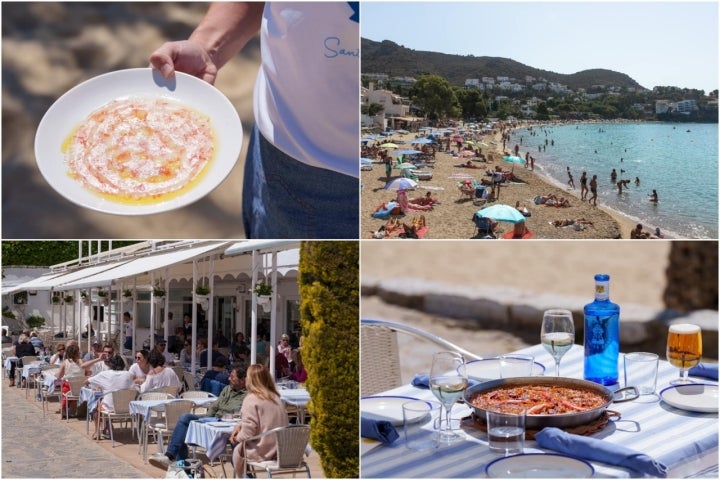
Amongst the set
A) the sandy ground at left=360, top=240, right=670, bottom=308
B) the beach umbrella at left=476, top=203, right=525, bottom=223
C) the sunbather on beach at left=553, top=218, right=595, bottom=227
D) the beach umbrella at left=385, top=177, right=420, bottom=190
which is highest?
the beach umbrella at left=385, top=177, right=420, bottom=190

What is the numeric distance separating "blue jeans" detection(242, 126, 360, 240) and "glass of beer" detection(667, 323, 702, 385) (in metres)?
1.74

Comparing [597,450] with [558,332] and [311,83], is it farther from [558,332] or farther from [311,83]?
[311,83]

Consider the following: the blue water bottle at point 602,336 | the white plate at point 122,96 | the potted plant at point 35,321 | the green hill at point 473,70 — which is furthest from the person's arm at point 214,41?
the blue water bottle at point 602,336

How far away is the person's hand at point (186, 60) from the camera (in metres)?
3.39

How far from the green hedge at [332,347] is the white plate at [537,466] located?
2.03 meters

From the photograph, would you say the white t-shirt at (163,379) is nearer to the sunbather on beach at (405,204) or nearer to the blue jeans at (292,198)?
the blue jeans at (292,198)

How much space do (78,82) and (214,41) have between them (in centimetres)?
75

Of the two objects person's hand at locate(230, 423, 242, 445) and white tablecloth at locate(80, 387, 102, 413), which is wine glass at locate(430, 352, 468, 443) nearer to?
person's hand at locate(230, 423, 242, 445)

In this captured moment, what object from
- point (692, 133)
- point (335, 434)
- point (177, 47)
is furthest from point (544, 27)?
point (335, 434)

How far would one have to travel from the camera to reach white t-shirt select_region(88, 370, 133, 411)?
4.04 m

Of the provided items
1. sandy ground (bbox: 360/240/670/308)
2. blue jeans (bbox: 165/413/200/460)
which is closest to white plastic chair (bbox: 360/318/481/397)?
blue jeans (bbox: 165/413/200/460)

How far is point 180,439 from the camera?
3.87 m

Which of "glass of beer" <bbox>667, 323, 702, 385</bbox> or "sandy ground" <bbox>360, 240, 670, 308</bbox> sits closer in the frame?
"glass of beer" <bbox>667, 323, 702, 385</bbox>

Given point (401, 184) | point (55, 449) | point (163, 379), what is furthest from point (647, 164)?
point (55, 449)
